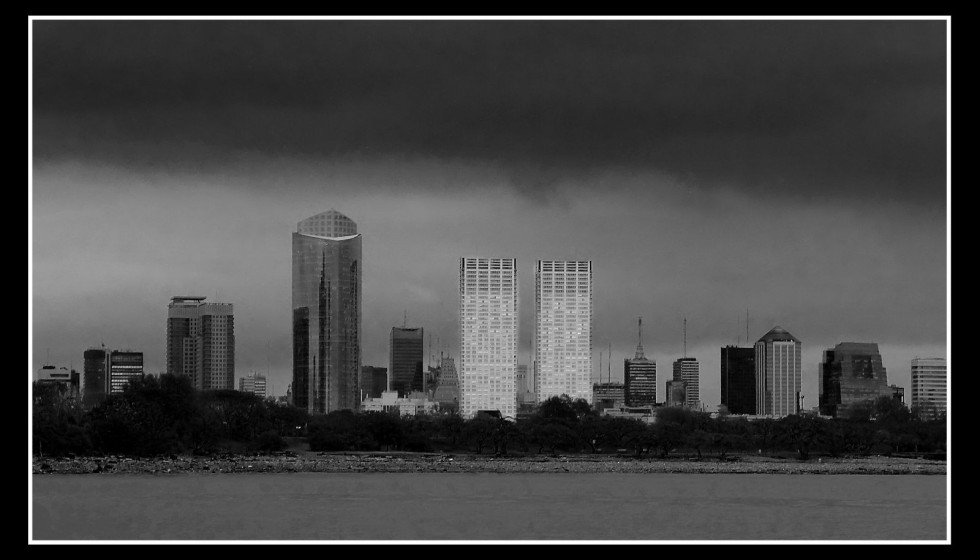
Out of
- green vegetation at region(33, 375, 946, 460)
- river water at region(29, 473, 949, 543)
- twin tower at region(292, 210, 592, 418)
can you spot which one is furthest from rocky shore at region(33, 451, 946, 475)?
twin tower at region(292, 210, 592, 418)

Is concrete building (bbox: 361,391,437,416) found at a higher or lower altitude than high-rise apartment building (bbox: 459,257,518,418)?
lower

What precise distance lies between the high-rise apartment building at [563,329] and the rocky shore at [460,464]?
82180 mm

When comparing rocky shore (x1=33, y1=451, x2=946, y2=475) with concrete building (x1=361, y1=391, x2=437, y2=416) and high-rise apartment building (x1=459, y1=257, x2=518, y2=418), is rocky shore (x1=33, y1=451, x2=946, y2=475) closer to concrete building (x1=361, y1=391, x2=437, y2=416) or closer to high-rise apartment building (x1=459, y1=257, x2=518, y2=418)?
concrete building (x1=361, y1=391, x2=437, y2=416)

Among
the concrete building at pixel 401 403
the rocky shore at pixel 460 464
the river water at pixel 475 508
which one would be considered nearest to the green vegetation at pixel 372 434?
the rocky shore at pixel 460 464

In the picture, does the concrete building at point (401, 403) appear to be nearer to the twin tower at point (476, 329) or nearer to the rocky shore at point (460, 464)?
the twin tower at point (476, 329)

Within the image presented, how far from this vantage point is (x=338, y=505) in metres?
32.6

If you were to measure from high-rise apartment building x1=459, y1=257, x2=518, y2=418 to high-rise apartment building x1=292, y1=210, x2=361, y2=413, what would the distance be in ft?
37.4

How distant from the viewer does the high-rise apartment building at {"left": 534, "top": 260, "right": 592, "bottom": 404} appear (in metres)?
141

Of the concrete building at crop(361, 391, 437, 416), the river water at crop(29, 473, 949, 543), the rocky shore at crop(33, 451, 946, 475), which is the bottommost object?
the concrete building at crop(361, 391, 437, 416)

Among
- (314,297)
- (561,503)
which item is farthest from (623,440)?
(314,297)

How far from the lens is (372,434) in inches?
2467
